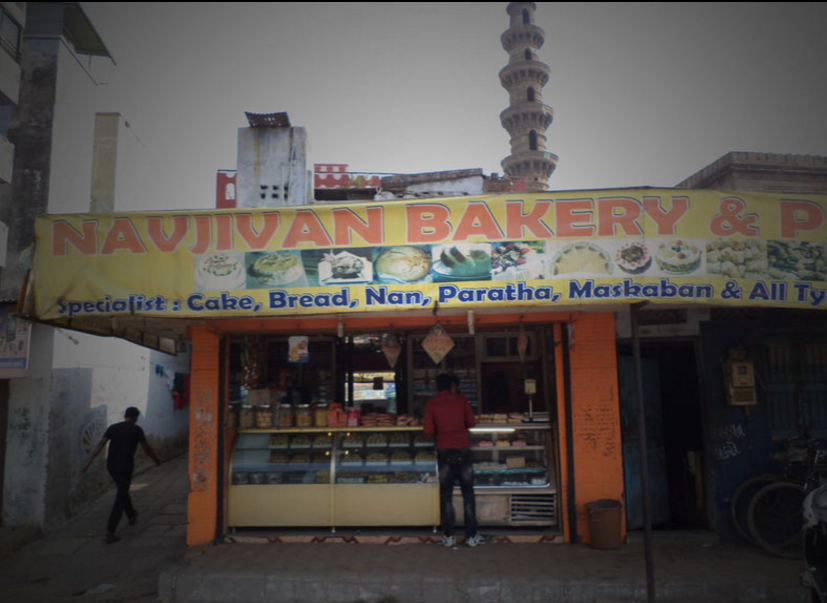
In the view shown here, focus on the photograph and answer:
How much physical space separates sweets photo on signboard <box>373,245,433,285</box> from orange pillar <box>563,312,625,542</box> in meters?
2.54

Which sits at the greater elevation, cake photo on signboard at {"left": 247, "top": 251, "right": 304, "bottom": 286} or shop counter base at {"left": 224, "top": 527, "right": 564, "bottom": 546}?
cake photo on signboard at {"left": 247, "top": 251, "right": 304, "bottom": 286}

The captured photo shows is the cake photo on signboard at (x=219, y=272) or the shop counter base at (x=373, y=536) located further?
the shop counter base at (x=373, y=536)

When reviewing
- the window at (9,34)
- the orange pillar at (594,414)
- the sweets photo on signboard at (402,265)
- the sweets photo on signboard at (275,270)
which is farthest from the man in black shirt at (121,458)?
the window at (9,34)

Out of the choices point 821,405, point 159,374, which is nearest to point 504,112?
point 159,374

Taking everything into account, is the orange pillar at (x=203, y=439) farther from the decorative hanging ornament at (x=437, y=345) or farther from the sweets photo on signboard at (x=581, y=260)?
the sweets photo on signboard at (x=581, y=260)

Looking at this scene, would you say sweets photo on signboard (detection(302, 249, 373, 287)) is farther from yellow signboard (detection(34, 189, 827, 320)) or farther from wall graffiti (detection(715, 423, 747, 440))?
wall graffiti (detection(715, 423, 747, 440))

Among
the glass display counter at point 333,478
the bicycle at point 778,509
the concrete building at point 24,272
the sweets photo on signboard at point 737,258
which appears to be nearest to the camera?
the sweets photo on signboard at point 737,258

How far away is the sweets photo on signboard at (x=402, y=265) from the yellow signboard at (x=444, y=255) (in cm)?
1

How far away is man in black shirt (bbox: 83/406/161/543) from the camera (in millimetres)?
8055

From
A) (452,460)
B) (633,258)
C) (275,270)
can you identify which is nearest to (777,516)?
(633,258)

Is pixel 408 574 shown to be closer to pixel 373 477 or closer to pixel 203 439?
pixel 373 477

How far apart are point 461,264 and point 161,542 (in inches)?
242

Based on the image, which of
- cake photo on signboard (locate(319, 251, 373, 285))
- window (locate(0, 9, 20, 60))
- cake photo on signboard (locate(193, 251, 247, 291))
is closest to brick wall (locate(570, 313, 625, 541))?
cake photo on signboard (locate(319, 251, 373, 285))

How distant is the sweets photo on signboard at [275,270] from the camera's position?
5930 mm
